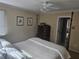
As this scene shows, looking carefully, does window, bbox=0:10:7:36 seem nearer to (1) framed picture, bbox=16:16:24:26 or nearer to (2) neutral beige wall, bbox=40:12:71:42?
(1) framed picture, bbox=16:16:24:26

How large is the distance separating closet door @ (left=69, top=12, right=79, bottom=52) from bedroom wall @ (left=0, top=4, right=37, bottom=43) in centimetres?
239

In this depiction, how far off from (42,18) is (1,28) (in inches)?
104

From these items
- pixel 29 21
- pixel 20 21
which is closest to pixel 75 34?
pixel 29 21

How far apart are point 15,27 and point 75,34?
10.1ft

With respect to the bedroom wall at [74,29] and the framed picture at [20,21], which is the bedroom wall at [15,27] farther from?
the bedroom wall at [74,29]

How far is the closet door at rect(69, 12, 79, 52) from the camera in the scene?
4446mm

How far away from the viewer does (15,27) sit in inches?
189

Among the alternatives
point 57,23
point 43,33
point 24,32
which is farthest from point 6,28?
point 57,23

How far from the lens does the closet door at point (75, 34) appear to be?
4.45 metres

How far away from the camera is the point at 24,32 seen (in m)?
5.30

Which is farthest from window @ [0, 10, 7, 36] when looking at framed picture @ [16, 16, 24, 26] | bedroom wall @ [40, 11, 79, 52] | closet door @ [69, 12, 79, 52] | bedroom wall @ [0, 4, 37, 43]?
closet door @ [69, 12, 79, 52]

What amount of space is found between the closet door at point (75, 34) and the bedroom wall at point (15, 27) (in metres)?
2.39

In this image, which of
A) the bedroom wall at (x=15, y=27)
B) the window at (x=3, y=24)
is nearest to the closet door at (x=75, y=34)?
the bedroom wall at (x=15, y=27)

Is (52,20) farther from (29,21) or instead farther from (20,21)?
(20,21)
